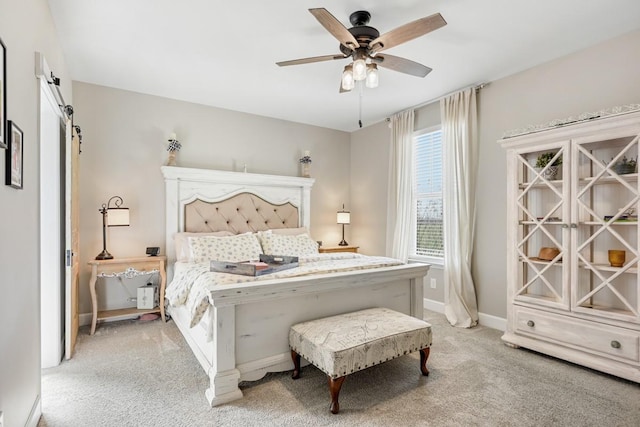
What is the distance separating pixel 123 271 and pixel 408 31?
3297mm

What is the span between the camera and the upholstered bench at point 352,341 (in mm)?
1917

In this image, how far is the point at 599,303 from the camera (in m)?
2.60

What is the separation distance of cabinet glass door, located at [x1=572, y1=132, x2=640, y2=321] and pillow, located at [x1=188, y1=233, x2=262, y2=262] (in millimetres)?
2876

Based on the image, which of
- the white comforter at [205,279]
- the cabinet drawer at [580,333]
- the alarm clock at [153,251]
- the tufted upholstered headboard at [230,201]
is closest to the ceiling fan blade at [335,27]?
the white comforter at [205,279]

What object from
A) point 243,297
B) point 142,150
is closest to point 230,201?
point 142,150

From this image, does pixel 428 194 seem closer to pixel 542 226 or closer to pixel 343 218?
pixel 343 218

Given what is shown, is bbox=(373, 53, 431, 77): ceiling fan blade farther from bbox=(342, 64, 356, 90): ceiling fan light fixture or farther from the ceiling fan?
bbox=(342, 64, 356, 90): ceiling fan light fixture

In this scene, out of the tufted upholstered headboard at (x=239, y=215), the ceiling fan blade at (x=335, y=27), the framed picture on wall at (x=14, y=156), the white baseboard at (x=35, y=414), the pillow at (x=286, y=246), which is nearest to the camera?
the framed picture on wall at (x=14, y=156)

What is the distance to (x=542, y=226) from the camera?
9.08 feet

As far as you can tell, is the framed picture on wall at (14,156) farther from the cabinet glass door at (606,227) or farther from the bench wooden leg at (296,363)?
the cabinet glass door at (606,227)

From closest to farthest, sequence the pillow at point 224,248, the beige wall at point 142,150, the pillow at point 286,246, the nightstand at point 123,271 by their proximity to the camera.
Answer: the nightstand at point 123,271, the pillow at point 224,248, the beige wall at point 142,150, the pillow at point 286,246

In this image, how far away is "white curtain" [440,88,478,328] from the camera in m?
3.50

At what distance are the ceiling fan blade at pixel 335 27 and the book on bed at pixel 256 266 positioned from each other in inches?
64.1

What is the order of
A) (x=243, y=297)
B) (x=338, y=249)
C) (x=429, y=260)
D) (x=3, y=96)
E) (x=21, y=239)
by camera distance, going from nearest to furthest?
(x=3, y=96), (x=21, y=239), (x=243, y=297), (x=429, y=260), (x=338, y=249)
